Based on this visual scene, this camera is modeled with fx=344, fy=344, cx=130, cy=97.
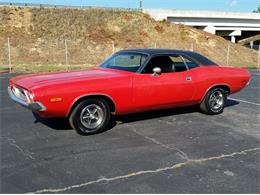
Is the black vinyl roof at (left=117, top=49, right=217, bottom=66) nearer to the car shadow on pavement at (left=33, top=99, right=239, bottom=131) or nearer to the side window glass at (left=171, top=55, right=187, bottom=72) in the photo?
the side window glass at (left=171, top=55, right=187, bottom=72)

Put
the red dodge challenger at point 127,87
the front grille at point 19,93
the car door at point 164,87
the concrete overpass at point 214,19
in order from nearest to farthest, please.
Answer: the red dodge challenger at point 127,87
the front grille at point 19,93
the car door at point 164,87
the concrete overpass at point 214,19

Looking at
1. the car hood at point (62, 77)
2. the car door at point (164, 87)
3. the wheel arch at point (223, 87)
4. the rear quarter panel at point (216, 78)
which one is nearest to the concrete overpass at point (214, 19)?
the rear quarter panel at point (216, 78)

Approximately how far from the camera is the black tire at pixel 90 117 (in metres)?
5.80

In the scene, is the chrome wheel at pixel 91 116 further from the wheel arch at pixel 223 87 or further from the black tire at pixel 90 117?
the wheel arch at pixel 223 87

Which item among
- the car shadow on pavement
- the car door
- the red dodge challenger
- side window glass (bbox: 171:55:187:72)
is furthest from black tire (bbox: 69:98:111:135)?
side window glass (bbox: 171:55:187:72)

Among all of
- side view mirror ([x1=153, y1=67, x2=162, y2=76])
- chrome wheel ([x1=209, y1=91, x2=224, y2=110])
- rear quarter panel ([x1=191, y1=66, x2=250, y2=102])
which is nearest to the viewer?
side view mirror ([x1=153, y1=67, x2=162, y2=76])

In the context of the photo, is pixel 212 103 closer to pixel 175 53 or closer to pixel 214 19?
pixel 175 53

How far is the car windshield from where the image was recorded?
6.59m

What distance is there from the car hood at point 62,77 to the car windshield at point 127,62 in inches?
8.2

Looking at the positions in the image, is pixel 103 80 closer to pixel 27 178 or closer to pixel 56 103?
pixel 56 103

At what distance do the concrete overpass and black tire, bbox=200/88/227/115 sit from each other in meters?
41.1

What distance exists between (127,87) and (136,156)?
5.21 feet

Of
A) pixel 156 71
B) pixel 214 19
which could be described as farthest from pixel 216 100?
pixel 214 19

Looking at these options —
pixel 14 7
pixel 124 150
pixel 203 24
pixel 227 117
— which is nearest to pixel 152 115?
pixel 227 117
